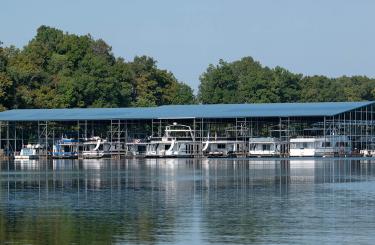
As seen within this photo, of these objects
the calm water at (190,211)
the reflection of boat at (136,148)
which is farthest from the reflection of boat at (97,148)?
the calm water at (190,211)

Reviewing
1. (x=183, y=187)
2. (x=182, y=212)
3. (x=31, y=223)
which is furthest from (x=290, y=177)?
(x=31, y=223)

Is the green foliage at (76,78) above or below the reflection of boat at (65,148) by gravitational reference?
above

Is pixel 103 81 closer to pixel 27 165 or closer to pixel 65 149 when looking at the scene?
pixel 65 149

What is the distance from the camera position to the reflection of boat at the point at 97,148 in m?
129

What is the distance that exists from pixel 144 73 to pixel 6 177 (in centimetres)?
10271

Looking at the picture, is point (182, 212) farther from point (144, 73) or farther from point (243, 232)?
point (144, 73)

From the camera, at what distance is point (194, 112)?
122375mm

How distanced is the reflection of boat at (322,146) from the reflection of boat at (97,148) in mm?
23679

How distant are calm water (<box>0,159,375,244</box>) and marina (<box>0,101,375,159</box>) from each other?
53.6 metres

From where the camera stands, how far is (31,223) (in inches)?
1457

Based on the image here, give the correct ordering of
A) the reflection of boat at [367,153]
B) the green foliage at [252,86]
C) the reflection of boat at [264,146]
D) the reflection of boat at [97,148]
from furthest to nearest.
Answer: the green foliage at [252,86] → the reflection of boat at [97,148] → the reflection of boat at [264,146] → the reflection of boat at [367,153]

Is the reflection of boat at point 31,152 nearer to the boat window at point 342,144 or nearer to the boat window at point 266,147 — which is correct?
the boat window at point 266,147

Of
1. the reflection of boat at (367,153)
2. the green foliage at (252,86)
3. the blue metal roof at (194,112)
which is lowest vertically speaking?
the reflection of boat at (367,153)

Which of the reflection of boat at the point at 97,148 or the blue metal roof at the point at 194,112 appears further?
the reflection of boat at the point at 97,148
